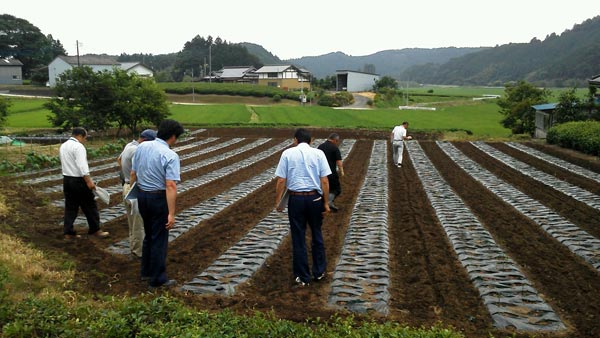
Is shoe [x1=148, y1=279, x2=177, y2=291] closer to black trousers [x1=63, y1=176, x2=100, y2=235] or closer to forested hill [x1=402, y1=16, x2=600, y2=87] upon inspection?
black trousers [x1=63, y1=176, x2=100, y2=235]

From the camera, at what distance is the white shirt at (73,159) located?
709 centimetres

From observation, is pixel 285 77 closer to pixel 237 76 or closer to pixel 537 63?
pixel 237 76

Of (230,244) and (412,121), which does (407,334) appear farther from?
(412,121)

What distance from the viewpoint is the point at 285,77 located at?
79.8 meters

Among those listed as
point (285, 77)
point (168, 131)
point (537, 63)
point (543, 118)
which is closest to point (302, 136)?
point (168, 131)

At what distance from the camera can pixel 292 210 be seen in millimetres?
5613

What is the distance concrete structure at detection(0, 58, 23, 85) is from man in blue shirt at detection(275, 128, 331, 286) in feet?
243

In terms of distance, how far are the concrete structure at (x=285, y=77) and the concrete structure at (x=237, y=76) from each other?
125 inches

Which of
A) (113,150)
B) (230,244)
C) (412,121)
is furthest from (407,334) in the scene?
(412,121)

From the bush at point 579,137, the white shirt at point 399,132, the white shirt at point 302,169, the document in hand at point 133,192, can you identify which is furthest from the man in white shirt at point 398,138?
the document in hand at point 133,192

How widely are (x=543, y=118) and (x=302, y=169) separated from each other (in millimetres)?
26318

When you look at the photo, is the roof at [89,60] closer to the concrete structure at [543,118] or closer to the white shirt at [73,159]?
the concrete structure at [543,118]

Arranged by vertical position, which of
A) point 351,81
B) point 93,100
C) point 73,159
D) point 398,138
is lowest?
point 398,138

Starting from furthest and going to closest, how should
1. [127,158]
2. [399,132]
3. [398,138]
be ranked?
[398,138] → [399,132] → [127,158]
